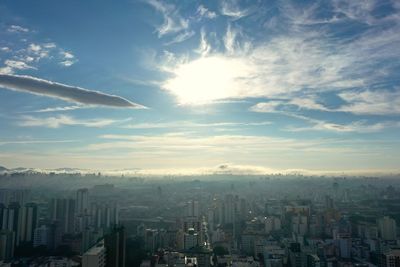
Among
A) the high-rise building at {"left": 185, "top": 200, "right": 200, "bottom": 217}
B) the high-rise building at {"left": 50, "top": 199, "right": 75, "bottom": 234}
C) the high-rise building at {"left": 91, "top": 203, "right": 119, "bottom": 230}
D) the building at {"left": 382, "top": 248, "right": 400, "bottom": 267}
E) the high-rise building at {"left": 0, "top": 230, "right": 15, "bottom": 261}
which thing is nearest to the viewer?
the building at {"left": 382, "top": 248, "right": 400, "bottom": 267}

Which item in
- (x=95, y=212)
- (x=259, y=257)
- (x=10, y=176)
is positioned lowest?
(x=259, y=257)

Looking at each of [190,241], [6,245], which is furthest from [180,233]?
[6,245]

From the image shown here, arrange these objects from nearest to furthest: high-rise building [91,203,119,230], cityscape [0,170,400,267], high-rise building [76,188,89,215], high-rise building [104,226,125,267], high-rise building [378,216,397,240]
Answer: high-rise building [104,226,125,267]
cityscape [0,170,400,267]
high-rise building [378,216,397,240]
high-rise building [91,203,119,230]
high-rise building [76,188,89,215]

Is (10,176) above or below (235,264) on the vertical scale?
above

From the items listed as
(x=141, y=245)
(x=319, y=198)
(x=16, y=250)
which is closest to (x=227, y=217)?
(x=141, y=245)

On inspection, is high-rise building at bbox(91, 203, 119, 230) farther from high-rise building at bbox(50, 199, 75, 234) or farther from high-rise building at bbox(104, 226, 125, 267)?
high-rise building at bbox(104, 226, 125, 267)

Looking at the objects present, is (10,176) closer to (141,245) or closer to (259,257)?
(141,245)

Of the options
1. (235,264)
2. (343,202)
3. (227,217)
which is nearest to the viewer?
(235,264)

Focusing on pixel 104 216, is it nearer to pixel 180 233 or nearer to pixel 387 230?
pixel 180 233

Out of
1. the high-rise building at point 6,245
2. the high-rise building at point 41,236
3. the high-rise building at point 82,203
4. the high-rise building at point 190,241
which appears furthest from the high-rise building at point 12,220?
the high-rise building at point 190,241

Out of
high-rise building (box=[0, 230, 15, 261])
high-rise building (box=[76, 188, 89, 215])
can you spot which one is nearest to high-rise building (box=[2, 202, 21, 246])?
high-rise building (box=[0, 230, 15, 261])

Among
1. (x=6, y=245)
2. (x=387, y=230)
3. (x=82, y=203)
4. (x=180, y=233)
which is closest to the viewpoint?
(x=6, y=245)
